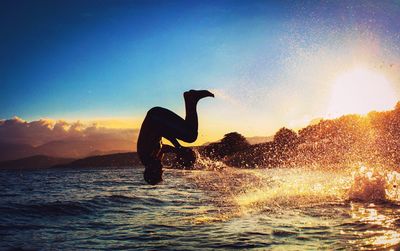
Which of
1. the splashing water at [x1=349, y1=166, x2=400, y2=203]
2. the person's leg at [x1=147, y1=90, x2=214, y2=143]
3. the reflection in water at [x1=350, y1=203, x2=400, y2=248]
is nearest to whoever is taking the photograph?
the person's leg at [x1=147, y1=90, x2=214, y2=143]

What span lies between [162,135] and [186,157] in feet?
1.82

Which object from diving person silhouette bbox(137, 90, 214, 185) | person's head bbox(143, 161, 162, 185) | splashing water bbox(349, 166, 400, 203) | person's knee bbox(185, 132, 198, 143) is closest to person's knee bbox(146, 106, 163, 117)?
diving person silhouette bbox(137, 90, 214, 185)

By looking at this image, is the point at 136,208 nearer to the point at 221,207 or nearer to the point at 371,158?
the point at 221,207

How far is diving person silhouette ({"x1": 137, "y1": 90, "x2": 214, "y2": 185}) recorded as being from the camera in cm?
593

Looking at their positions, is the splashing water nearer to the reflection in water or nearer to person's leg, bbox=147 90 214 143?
the reflection in water

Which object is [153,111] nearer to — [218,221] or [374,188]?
[218,221]

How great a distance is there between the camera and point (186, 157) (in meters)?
6.02

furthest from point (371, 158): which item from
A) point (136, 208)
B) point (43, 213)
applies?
point (43, 213)

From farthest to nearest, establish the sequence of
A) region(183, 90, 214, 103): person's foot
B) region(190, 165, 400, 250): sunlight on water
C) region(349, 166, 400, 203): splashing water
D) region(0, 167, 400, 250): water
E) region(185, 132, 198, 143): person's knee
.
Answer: region(349, 166, 400, 203): splashing water < region(190, 165, 400, 250): sunlight on water < region(0, 167, 400, 250): water < region(183, 90, 214, 103): person's foot < region(185, 132, 198, 143): person's knee

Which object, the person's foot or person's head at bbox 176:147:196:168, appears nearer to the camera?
person's head at bbox 176:147:196:168

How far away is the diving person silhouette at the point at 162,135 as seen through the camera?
5926mm

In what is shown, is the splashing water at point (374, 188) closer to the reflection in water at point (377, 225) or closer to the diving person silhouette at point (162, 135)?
the reflection in water at point (377, 225)

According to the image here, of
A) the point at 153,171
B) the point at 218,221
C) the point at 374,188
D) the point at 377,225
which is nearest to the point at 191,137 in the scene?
the point at 153,171

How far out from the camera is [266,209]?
15.4 m
